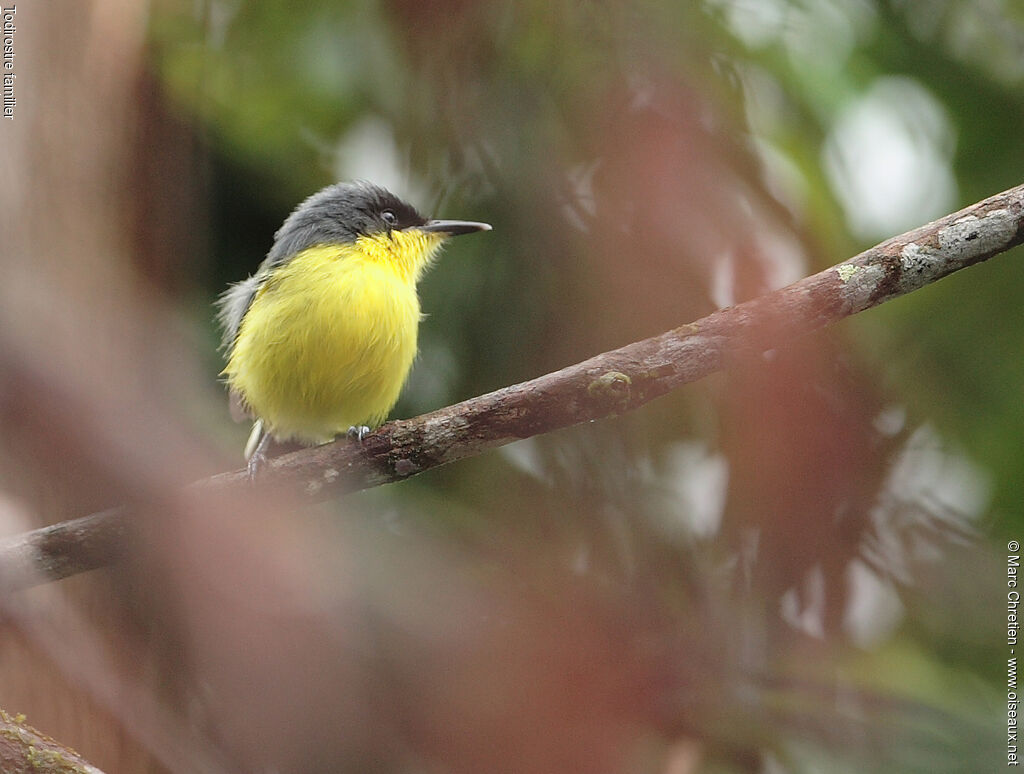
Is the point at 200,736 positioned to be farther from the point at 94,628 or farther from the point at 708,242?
the point at 708,242

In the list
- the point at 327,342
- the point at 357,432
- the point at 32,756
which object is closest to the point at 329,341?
the point at 327,342

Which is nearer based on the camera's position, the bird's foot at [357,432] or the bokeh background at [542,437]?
the bokeh background at [542,437]

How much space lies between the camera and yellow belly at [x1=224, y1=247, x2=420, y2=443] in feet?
10.5

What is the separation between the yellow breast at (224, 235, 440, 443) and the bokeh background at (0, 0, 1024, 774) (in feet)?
0.66

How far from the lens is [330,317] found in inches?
125

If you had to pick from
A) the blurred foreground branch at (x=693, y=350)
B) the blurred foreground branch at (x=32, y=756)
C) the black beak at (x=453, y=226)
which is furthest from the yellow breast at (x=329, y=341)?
the blurred foreground branch at (x=32, y=756)

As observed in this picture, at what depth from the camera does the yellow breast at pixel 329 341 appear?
3199 mm

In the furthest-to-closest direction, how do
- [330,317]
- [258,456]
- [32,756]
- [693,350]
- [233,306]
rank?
[233,306], [330,317], [258,456], [693,350], [32,756]

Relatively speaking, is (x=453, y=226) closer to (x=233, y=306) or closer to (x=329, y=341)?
(x=329, y=341)

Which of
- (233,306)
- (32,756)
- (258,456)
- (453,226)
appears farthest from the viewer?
(233,306)

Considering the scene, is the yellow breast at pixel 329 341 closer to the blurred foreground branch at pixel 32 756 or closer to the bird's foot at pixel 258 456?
the bird's foot at pixel 258 456

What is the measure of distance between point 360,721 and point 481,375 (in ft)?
4.08

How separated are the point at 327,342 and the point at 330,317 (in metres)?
0.08

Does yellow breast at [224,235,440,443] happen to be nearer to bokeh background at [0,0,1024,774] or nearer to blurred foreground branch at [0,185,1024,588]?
bokeh background at [0,0,1024,774]
